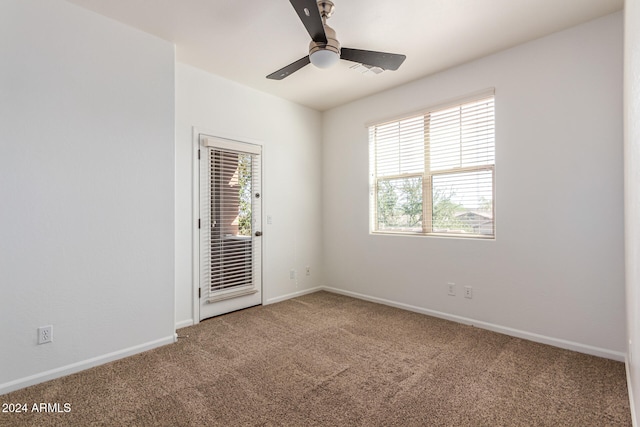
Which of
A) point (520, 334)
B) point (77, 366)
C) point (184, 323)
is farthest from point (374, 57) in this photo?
point (77, 366)

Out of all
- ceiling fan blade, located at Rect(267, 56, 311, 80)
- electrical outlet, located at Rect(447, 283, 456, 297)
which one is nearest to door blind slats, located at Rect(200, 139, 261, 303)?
ceiling fan blade, located at Rect(267, 56, 311, 80)

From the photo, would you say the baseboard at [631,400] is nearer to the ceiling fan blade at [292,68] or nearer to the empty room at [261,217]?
the empty room at [261,217]

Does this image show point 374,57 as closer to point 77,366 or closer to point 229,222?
point 229,222

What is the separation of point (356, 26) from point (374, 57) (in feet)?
1.20

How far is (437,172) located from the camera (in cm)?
357

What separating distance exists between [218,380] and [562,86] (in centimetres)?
363

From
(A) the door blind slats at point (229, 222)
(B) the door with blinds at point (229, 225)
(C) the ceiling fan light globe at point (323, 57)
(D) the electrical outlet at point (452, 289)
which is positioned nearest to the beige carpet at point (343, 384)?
(D) the electrical outlet at point (452, 289)

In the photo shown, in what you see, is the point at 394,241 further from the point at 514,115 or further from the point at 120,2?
the point at 120,2

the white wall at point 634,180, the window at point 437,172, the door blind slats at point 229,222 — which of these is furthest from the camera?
the door blind slats at point 229,222

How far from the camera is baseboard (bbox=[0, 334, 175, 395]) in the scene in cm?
211

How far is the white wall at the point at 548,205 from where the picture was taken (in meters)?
2.49

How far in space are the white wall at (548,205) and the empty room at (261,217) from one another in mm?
16

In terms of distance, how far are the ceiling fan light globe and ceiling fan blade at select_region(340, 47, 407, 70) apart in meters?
0.23

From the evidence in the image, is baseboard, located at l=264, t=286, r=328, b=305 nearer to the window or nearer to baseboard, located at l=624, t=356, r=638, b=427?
the window
